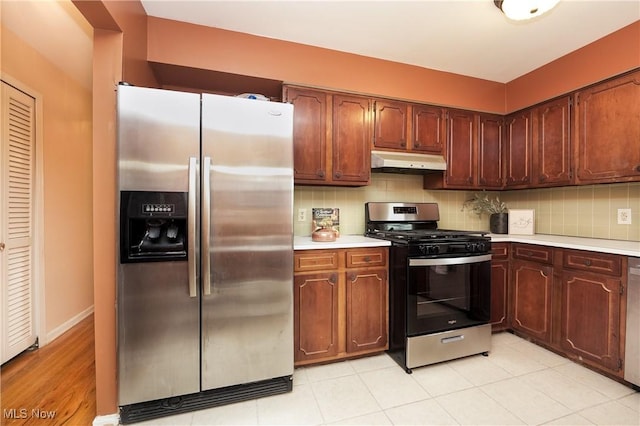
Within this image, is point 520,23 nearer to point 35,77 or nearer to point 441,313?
point 441,313

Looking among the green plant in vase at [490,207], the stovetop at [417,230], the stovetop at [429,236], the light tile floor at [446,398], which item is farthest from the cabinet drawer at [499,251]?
the light tile floor at [446,398]

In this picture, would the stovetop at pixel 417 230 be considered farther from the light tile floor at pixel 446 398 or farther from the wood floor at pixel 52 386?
the wood floor at pixel 52 386

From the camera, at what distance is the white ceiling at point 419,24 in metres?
1.87

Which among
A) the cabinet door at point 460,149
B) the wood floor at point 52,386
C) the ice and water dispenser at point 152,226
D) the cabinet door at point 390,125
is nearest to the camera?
the ice and water dispenser at point 152,226

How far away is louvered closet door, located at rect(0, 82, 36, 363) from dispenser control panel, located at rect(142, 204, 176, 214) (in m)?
1.54

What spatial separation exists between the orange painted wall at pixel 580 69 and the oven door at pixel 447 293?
1637mm

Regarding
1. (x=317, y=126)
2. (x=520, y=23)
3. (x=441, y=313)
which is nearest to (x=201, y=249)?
(x=317, y=126)

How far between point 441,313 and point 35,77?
3.82 meters

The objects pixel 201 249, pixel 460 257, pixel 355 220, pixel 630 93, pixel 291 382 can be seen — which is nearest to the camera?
pixel 201 249

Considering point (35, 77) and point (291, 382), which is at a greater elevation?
point (35, 77)

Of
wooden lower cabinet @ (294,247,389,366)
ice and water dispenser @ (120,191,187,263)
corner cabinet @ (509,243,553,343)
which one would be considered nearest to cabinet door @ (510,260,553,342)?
corner cabinet @ (509,243,553,343)

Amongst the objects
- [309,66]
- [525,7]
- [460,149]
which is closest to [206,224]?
[309,66]

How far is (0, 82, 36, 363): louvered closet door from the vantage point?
6.85ft

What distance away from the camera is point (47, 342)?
96.4 inches
